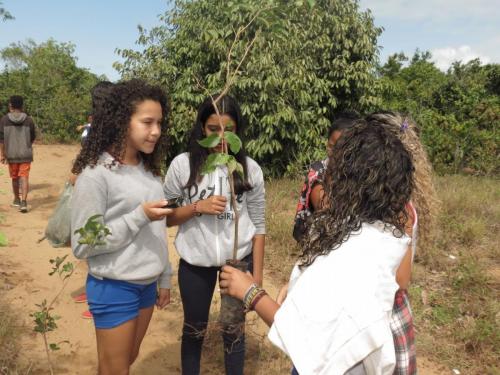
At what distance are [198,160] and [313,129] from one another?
525 cm

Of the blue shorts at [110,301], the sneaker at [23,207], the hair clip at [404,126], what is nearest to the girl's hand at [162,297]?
the blue shorts at [110,301]

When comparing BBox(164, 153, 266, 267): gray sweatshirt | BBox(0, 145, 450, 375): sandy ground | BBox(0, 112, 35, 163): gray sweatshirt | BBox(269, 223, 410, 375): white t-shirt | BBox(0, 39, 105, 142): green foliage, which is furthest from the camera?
BBox(0, 39, 105, 142): green foliage

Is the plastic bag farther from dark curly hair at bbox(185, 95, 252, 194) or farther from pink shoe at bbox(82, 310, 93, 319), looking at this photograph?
pink shoe at bbox(82, 310, 93, 319)

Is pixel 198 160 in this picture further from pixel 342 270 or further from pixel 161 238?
pixel 342 270

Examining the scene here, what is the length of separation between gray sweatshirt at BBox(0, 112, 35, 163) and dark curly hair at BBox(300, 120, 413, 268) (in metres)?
5.84

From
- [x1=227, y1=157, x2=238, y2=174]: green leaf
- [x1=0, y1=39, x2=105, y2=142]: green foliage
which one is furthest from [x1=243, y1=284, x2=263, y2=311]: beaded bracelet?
[x1=0, y1=39, x2=105, y2=142]: green foliage

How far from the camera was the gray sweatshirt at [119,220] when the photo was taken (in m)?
1.57

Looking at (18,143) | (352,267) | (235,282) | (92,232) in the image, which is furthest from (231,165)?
(18,143)

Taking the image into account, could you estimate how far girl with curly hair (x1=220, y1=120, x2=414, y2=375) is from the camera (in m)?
1.03

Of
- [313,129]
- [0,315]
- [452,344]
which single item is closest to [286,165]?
[313,129]

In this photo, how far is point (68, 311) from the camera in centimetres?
348

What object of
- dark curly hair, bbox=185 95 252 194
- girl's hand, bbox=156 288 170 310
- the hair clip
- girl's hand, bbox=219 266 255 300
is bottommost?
girl's hand, bbox=156 288 170 310

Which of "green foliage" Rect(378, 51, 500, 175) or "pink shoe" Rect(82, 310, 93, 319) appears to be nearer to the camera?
"pink shoe" Rect(82, 310, 93, 319)

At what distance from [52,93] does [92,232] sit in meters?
15.4
